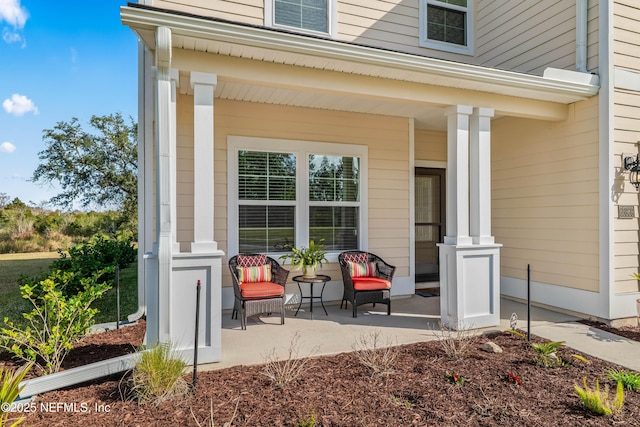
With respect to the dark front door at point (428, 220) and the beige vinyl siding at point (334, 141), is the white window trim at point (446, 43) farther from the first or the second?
the dark front door at point (428, 220)

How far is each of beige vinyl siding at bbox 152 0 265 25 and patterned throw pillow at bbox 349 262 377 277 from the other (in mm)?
3851

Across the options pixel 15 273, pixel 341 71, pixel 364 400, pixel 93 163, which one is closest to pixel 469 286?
pixel 364 400

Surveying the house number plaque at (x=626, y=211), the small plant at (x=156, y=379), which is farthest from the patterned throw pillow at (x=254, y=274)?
the house number plaque at (x=626, y=211)

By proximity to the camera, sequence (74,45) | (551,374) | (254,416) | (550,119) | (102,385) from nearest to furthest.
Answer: (254,416) → (102,385) → (551,374) → (550,119) → (74,45)

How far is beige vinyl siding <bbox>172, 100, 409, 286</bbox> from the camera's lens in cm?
516

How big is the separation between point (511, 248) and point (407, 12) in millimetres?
4308

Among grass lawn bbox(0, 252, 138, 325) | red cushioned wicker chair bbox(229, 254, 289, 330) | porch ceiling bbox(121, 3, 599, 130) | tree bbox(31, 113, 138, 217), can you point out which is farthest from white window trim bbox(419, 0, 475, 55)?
tree bbox(31, 113, 138, 217)

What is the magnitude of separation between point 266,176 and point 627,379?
4628 mm

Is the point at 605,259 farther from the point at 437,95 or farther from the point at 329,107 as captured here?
the point at 329,107

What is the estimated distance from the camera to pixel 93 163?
12.6 meters

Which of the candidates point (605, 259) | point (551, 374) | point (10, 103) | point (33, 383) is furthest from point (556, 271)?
point (10, 103)

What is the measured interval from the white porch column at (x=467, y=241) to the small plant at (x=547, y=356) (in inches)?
37.2

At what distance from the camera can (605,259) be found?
4.86 m

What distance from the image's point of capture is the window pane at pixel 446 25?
21.9 ft
